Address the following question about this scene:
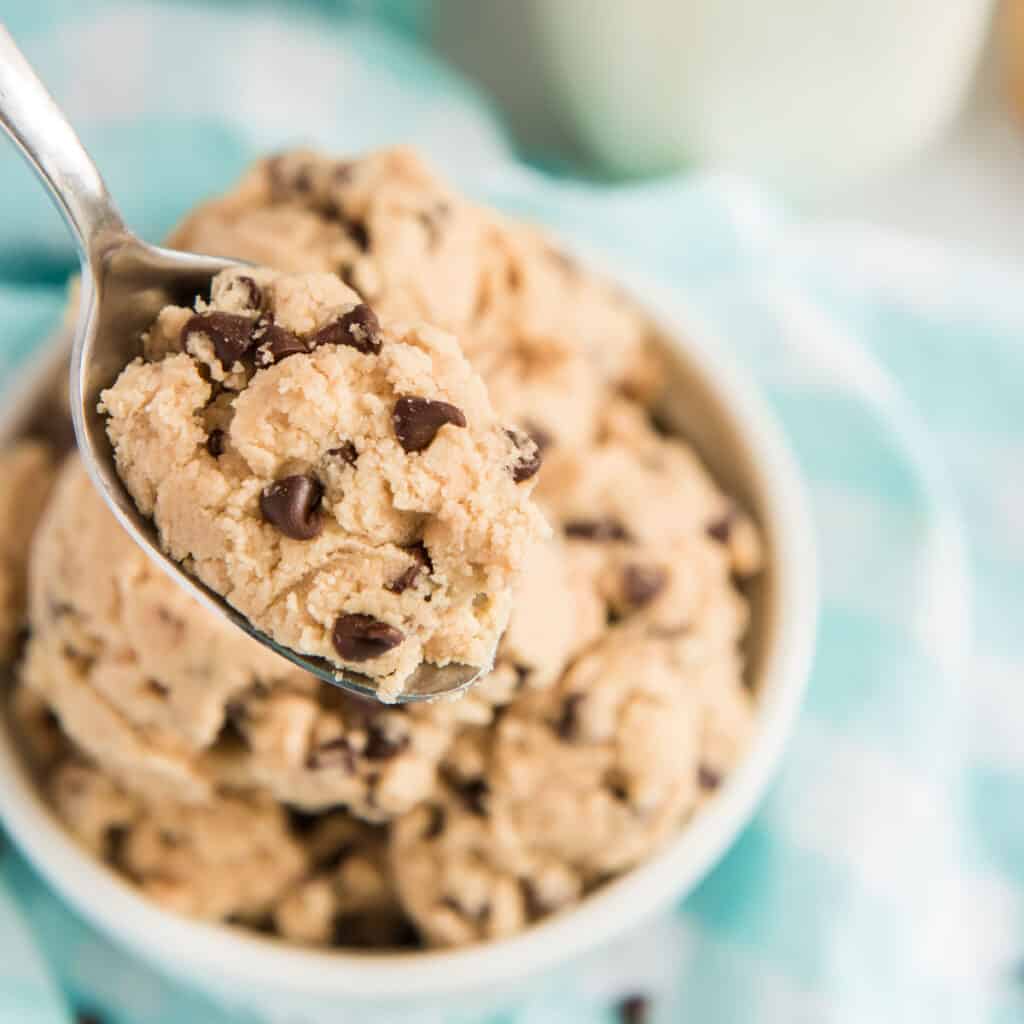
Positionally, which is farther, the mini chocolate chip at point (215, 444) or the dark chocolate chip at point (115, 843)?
the dark chocolate chip at point (115, 843)

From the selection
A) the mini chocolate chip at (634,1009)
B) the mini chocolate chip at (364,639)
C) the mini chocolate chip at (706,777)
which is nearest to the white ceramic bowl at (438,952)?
the mini chocolate chip at (706,777)

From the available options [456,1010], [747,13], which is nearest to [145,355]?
[456,1010]

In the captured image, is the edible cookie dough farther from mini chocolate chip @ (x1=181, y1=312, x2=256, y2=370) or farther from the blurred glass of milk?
the blurred glass of milk

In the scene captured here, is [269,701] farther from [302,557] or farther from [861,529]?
[861,529]

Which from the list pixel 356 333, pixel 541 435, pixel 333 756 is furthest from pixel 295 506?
pixel 541 435

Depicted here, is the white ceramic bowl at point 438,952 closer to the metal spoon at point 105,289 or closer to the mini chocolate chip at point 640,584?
the mini chocolate chip at point 640,584

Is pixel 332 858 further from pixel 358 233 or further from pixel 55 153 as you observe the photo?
pixel 55 153

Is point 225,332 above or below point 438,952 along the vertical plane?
above
